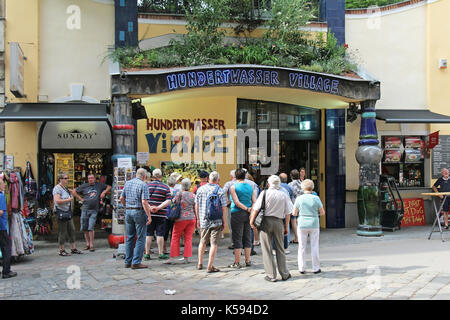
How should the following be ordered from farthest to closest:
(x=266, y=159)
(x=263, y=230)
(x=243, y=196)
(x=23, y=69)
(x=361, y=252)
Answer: (x=266, y=159) → (x=23, y=69) → (x=361, y=252) → (x=243, y=196) → (x=263, y=230)

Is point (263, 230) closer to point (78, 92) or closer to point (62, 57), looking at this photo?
point (78, 92)

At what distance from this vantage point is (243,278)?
7449 mm

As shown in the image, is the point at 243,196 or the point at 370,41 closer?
the point at 243,196

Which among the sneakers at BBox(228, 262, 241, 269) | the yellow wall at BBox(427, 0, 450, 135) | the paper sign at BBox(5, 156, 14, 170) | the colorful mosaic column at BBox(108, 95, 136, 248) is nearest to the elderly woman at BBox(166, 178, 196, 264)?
the sneakers at BBox(228, 262, 241, 269)

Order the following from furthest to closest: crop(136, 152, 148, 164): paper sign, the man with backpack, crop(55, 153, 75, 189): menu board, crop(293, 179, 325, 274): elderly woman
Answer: crop(55, 153, 75, 189): menu board < crop(136, 152, 148, 164): paper sign < the man with backpack < crop(293, 179, 325, 274): elderly woman

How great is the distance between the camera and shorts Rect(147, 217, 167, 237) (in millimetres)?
9023

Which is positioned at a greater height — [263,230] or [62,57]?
[62,57]

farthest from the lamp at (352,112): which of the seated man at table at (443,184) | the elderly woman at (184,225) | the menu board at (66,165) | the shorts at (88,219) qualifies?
the menu board at (66,165)

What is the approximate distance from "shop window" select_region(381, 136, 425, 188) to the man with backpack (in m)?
7.61

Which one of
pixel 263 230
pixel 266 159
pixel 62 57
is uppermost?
pixel 62 57

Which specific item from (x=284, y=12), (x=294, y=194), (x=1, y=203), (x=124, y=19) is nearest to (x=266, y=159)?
(x=294, y=194)

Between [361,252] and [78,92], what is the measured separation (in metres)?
7.90

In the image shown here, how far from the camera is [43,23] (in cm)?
1175

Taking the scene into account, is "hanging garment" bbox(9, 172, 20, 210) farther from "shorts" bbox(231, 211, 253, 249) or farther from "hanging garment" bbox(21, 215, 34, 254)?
"shorts" bbox(231, 211, 253, 249)
